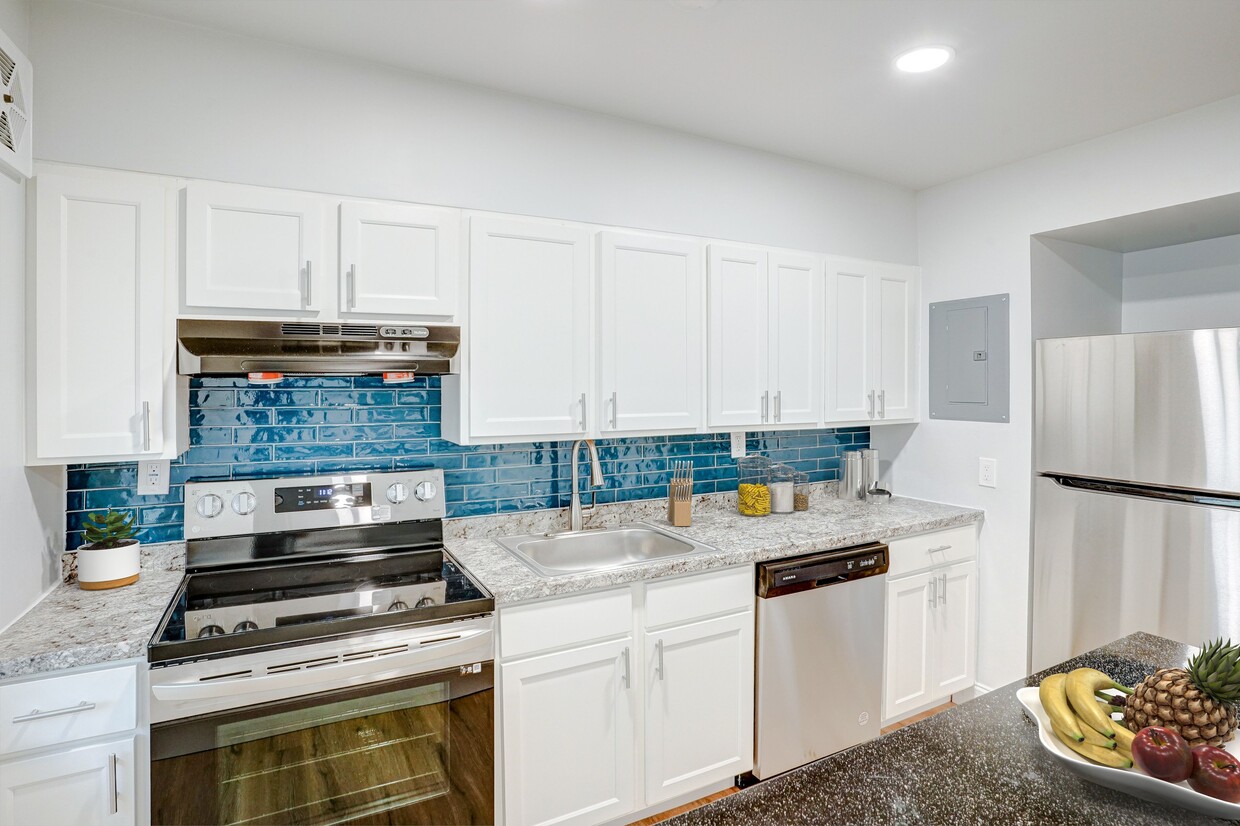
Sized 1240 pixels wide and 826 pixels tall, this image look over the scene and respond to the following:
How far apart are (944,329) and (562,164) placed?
6.96ft

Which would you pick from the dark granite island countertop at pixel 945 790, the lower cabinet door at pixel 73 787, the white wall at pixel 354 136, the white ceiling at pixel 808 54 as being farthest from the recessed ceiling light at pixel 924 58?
the lower cabinet door at pixel 73 787

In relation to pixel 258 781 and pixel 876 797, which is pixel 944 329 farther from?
pixel 258 781

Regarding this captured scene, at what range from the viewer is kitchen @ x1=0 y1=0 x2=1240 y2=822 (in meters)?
1.77

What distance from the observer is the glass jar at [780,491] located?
2.95 metres

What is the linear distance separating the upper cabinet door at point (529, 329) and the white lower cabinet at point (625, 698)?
660 mm

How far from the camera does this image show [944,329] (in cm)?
324

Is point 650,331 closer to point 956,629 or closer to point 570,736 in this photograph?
point 570,736

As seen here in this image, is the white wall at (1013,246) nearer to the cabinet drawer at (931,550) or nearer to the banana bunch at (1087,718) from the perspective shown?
the cabinet drawer at (931,550)

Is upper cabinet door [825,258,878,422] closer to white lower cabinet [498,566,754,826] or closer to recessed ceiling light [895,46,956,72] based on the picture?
recessed ceiling light [895,46,956,72]

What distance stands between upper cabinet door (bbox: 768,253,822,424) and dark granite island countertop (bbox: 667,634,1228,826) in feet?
5.79

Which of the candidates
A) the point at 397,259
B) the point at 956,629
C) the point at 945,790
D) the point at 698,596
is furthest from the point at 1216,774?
the point at 956,629

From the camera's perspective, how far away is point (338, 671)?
63.6 inches

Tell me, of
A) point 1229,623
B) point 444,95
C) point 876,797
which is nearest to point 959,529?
point 1229,623

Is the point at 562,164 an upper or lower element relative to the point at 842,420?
upper
